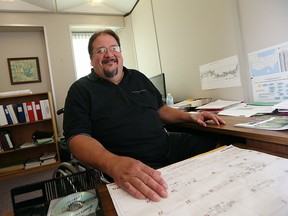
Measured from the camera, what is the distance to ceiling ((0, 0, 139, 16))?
2.84 meters

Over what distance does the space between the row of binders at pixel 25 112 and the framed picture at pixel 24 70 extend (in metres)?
0.47

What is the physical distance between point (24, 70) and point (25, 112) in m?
0.73

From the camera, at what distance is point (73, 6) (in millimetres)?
3096

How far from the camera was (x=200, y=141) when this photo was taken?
115 cm

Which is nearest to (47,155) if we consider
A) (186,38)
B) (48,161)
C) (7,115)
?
(48,161)

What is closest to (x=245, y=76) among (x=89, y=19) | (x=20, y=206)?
(x=20, y=206)

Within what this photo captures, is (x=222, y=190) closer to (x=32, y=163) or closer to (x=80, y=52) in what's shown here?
(x=32, y=163)

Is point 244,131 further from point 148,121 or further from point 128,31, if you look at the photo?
point 128,31

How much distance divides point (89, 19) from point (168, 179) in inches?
132

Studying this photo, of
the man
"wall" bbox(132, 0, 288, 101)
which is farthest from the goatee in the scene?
"wall" bbox(132, 0, 288, 101)

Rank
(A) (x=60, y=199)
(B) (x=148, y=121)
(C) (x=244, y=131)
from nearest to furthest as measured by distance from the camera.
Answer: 1. (A) (x=60, y=199)
2. (C) (x=244, y=131)
3. (B) (x=148, y=121)

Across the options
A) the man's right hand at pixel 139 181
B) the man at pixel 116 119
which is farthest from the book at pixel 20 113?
the man's right hand at pixel 139 181

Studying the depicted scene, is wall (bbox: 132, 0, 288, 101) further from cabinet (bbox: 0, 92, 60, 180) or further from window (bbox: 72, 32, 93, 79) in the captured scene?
cabinet (bbox: 0, 92, 60, 180)

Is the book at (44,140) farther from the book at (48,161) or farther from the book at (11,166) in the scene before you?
the book at (11,166)
